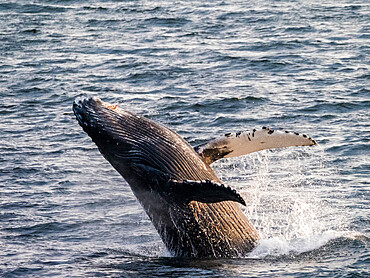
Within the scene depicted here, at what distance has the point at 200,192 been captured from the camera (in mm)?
12039

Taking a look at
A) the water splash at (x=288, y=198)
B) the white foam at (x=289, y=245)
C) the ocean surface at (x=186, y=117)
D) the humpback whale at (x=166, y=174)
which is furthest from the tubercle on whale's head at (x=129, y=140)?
the water splash at (x=288, y=198)

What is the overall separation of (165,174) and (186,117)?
11462 mm

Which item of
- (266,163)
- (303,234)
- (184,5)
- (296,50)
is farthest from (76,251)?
(184,5)

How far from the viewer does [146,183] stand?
43.6 ft

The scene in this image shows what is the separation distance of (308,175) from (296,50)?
1342 cm

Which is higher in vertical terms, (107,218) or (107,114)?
(107,114)

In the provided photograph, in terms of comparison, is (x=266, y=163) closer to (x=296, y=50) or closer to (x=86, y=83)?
(x=86, y=83)

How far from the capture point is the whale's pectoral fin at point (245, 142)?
14.1 m

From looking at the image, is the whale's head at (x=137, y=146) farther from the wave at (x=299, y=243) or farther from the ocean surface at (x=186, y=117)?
the wave at (x=299, y=243)

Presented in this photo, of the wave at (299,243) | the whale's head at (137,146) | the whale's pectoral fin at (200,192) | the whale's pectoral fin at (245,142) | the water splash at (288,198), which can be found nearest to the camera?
the whale's pectoral fin at (200,192)

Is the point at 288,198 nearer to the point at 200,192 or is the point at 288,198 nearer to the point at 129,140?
the point at 129,140

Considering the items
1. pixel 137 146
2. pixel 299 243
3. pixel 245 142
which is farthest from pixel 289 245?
pixel 137 146

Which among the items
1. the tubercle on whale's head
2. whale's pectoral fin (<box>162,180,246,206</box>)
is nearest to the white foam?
whale's pectoral fin (<box>162,180,246,206</box>)

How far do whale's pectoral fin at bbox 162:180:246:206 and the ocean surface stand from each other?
119 centimetres
